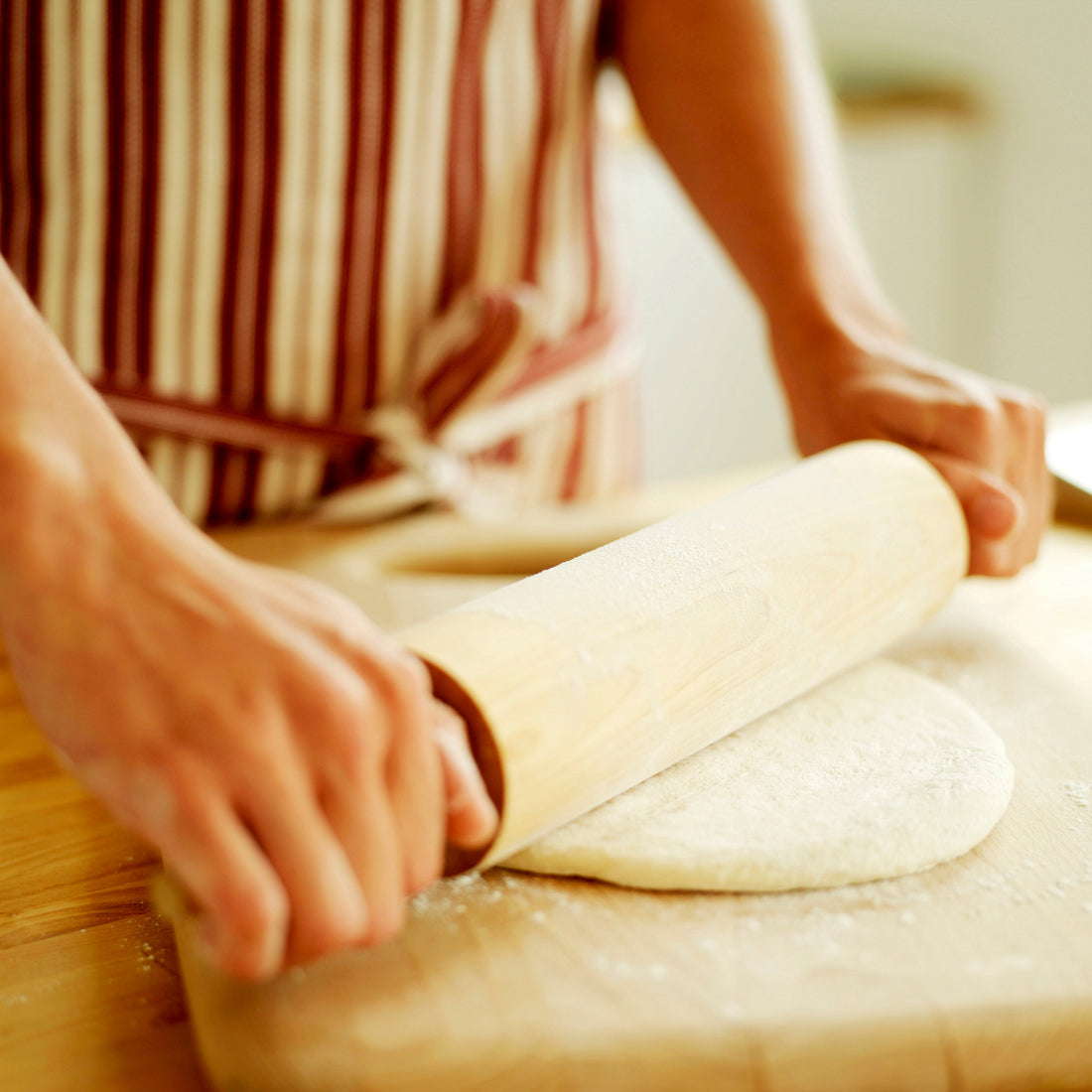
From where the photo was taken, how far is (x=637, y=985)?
53 centimetres

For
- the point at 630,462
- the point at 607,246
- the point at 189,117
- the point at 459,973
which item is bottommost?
the point at 630,462

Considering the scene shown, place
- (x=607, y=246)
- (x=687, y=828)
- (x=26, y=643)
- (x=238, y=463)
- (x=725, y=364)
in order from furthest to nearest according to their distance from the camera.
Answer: (x=725, y=364)
(x=607, y=246)
(x=238, y=463)
(x=687, y=828)
(x=26, y=643)

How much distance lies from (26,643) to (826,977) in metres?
0.36

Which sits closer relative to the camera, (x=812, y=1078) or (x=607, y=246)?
(x=812, y=1078)

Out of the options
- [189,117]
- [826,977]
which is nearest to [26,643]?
[826,977]

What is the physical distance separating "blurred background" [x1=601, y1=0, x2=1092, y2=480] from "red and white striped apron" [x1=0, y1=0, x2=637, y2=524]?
52.1 inches

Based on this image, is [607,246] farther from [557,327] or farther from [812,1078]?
[812,1078]

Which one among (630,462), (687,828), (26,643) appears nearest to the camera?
(26,643)

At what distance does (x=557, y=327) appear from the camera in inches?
45.7

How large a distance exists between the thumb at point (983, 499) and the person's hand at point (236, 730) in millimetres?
484

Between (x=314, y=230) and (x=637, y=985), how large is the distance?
27.6 inches

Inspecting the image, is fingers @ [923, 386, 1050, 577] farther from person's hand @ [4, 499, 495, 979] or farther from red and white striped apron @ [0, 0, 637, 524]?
person's hand @ [4, 499, 495, 979]

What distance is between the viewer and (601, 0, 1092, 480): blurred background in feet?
7.89

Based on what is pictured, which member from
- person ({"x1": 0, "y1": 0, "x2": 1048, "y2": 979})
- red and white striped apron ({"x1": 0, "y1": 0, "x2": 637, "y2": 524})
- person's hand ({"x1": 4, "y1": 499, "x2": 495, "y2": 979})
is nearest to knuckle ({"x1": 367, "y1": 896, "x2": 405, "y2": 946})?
person's hand ({"x1": 4, "y1": 499, "x2": 495, "y2": 979})
